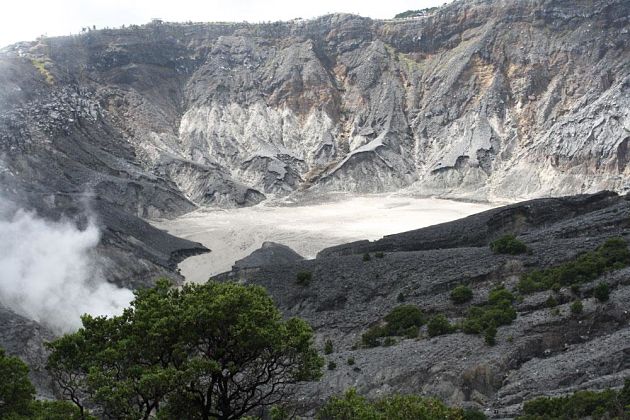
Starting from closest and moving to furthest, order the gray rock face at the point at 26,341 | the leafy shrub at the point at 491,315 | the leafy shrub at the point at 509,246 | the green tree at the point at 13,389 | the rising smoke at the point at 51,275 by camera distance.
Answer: the green tree at the point at 13,389 < the leafy shrub at the point at 491,315 < the gray rock face at the point at 26,341 < the leafy shrub at the point at 509,246 < the rising smoke at the point at 51,275

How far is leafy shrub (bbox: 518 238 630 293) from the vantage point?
36281 mm

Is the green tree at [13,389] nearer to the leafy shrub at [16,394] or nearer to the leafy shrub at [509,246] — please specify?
the leafy shrub at [16,394]

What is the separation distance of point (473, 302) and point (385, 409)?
1957 centimetres

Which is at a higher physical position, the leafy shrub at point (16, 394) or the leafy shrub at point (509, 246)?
the leafy shrub at point (16, 394)

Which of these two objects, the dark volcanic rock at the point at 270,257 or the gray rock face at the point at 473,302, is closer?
the gray rock face at the point at 473,302

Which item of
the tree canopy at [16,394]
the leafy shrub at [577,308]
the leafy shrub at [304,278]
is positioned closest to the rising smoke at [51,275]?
the leafy shrub at [304,278]

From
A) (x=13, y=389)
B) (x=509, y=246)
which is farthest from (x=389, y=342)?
(x=13, y=389)

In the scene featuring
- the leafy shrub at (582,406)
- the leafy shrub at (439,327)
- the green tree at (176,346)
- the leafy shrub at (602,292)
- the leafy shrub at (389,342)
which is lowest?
the leafy shrub at (389,342)

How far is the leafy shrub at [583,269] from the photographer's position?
3628cm

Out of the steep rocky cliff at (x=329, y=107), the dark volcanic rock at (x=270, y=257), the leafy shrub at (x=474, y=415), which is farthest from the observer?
the steep rocky cliff at (x=329, y=107)

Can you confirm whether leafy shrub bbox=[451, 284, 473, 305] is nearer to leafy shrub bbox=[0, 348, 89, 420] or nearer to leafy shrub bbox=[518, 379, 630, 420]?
leafy shrub bbox=[518, 379, 630, 420]

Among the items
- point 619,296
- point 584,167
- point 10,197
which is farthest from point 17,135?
point 619,296

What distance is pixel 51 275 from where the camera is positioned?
49312mm

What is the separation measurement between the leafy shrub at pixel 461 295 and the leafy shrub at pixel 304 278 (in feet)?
39.1
